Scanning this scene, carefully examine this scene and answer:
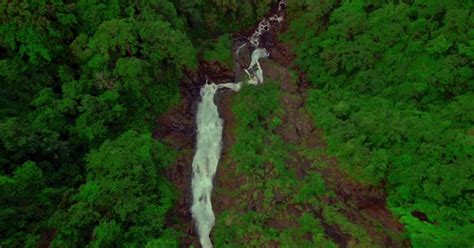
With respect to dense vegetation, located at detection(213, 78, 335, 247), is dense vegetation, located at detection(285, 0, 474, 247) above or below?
above

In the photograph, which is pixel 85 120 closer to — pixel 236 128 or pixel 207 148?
pixel 207 148

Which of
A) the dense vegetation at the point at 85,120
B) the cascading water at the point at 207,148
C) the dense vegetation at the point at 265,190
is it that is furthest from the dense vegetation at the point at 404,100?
the dense vegetation at the point at 85,120

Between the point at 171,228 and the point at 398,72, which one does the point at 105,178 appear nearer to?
the point at 171,228

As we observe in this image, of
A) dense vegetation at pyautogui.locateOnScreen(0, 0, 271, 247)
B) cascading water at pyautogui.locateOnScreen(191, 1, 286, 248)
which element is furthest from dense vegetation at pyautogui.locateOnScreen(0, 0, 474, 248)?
cascading water at pyautogui.locateOnScreen(191, 1, 286, 248)

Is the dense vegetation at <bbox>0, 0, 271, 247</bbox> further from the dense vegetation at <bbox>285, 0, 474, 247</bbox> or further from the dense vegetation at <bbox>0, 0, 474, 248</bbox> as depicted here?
the dense vegetation at <bbox>285, 0, 474, 247</bbox>

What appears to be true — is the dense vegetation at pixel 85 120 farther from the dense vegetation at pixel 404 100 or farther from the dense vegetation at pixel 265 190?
the dense vegetation at pixel 404 100

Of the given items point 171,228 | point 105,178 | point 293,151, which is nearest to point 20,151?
point 105,178
